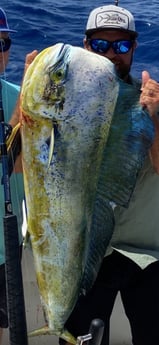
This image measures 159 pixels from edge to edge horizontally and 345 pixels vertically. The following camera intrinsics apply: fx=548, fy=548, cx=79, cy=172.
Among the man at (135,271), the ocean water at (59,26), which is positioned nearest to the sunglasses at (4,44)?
the man at (135,271)

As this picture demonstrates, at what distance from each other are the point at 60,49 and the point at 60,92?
4.7 inches

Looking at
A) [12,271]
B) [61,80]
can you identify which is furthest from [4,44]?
[12,271]

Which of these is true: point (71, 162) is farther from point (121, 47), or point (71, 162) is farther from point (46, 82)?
point (121, 47)

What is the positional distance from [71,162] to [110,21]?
576 millimetres

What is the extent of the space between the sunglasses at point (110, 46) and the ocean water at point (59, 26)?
4.72 m

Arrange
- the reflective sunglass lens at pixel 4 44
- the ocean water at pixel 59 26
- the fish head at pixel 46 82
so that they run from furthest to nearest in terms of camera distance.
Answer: the ocean water at pixel 59 26 < the reflective sunglass lens at pixel 4 44 < the fish head at pixel 46 82

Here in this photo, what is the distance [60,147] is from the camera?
1.59 meters

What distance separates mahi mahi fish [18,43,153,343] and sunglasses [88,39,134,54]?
10.1 inches

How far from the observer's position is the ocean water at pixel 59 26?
24.8 feet

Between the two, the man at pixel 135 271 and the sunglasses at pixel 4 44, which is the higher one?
the sunglasses at pixel 4 44

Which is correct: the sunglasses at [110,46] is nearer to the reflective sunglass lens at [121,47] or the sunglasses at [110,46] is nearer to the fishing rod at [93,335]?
the reflective sunglass lens at [121,47]

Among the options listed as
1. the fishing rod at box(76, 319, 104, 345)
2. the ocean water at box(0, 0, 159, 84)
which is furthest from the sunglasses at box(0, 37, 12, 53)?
the ocean water at box(0, 0, 159, 84)

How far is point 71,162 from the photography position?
1.62 meters

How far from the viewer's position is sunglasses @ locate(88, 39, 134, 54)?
185 centimetres
